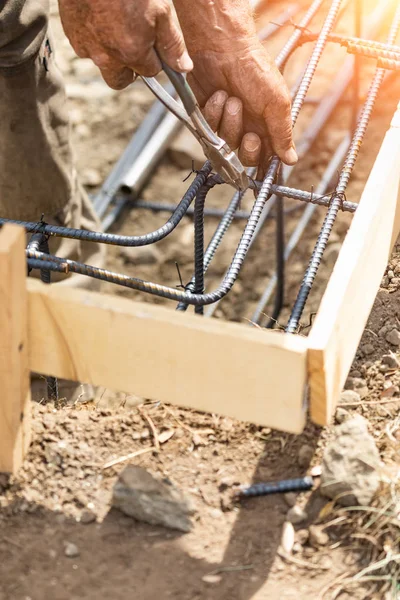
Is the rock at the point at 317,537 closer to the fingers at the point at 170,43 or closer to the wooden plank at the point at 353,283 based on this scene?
the wooden plank at the point at 353,283

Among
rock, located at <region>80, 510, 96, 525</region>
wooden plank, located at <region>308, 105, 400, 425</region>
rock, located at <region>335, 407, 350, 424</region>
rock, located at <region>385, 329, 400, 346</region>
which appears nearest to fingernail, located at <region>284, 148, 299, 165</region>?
wooden plank, located at <region>308, 105, 400, 425</region>

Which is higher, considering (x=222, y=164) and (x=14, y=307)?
(x=222, y=164)

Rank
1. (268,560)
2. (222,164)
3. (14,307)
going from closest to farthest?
(14,307)
(268,560)
(222,164)

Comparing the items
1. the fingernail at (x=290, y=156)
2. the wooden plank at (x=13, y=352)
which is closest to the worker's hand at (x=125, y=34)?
the fingernail at (x=290, y=156)

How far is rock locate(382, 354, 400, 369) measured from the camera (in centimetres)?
212

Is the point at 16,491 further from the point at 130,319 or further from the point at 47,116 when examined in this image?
the point at 47,116

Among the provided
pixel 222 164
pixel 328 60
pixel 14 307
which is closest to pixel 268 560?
pixel 14 307

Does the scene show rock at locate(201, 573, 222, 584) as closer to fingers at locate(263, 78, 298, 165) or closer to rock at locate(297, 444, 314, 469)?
rock at locate(297, 444, 314, 469)

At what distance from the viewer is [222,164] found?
7.33 ft

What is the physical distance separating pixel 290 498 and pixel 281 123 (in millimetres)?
1067

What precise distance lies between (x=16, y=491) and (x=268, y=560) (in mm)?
563

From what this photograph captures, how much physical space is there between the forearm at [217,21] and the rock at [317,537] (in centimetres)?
133

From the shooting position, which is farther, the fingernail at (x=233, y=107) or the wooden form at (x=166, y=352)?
the fingernail at (x=233, y=107)

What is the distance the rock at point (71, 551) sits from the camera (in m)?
1.67
